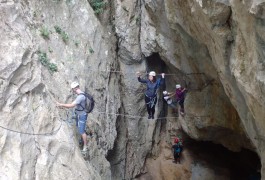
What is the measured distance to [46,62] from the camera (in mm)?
10023

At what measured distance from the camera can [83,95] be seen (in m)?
9.66

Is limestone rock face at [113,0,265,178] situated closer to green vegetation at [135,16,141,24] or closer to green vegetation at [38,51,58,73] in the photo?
green vegetation at [135,16,141,24]

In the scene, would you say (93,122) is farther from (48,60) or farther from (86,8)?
(86,8)

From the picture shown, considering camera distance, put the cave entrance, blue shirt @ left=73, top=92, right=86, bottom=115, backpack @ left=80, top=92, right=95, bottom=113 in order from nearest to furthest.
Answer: backpack @ left=80, top=92, right=95, bottom=113 < blue shirt @ left=73, top=92, right=86, bottom=115 < the cave entrance

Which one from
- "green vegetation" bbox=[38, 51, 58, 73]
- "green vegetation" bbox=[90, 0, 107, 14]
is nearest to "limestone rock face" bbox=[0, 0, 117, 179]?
"green vegetation" bbox=[38, 51, 58, 73]

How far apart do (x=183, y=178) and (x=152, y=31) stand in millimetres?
7406

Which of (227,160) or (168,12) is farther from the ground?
(168,12)

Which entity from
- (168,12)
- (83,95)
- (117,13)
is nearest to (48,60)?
(83,95)

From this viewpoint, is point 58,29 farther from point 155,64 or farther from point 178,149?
point 178,149

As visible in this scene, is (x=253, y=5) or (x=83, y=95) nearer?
(x=253, y=5)

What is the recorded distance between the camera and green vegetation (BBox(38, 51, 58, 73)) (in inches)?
389

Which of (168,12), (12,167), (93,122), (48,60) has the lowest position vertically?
(12,167)

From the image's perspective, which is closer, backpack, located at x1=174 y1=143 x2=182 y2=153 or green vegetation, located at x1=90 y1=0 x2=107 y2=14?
green vegetation, located at x1=90 y1=0 x2=107 y2=14

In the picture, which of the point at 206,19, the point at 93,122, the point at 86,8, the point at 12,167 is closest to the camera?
the point at 12,167
